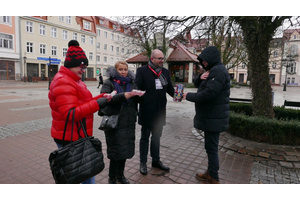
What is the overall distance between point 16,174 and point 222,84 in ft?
11.6

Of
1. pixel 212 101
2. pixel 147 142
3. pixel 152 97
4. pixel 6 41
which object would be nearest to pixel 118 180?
pixel 147 142

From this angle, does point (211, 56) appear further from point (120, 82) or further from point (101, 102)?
point (101, 102)

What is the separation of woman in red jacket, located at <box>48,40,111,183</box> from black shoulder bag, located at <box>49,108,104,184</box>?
7cm

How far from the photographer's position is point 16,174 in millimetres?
3291

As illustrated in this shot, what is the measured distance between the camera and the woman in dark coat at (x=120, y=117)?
2.72 m

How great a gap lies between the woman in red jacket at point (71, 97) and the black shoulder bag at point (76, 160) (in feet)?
0.24

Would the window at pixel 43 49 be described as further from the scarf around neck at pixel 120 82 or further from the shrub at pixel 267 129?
the scarf around neck at pixel 120 82

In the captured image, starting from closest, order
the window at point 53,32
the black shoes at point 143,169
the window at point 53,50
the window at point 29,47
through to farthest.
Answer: the black shoes at point 143,169 → the window at point 29,47 → the window at point 53,32 → the window at point 53,50

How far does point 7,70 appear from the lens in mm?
30281

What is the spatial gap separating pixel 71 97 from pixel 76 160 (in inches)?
24.2

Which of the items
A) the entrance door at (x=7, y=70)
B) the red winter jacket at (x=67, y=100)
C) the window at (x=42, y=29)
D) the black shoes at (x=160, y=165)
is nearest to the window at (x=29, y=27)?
the window at (x=42, y=29)

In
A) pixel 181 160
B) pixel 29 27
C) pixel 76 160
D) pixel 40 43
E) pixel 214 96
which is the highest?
pixel 29 27

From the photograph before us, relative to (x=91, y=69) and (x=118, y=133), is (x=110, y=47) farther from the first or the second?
(x=118, y=133)

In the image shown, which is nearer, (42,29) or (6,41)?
(6,41)
